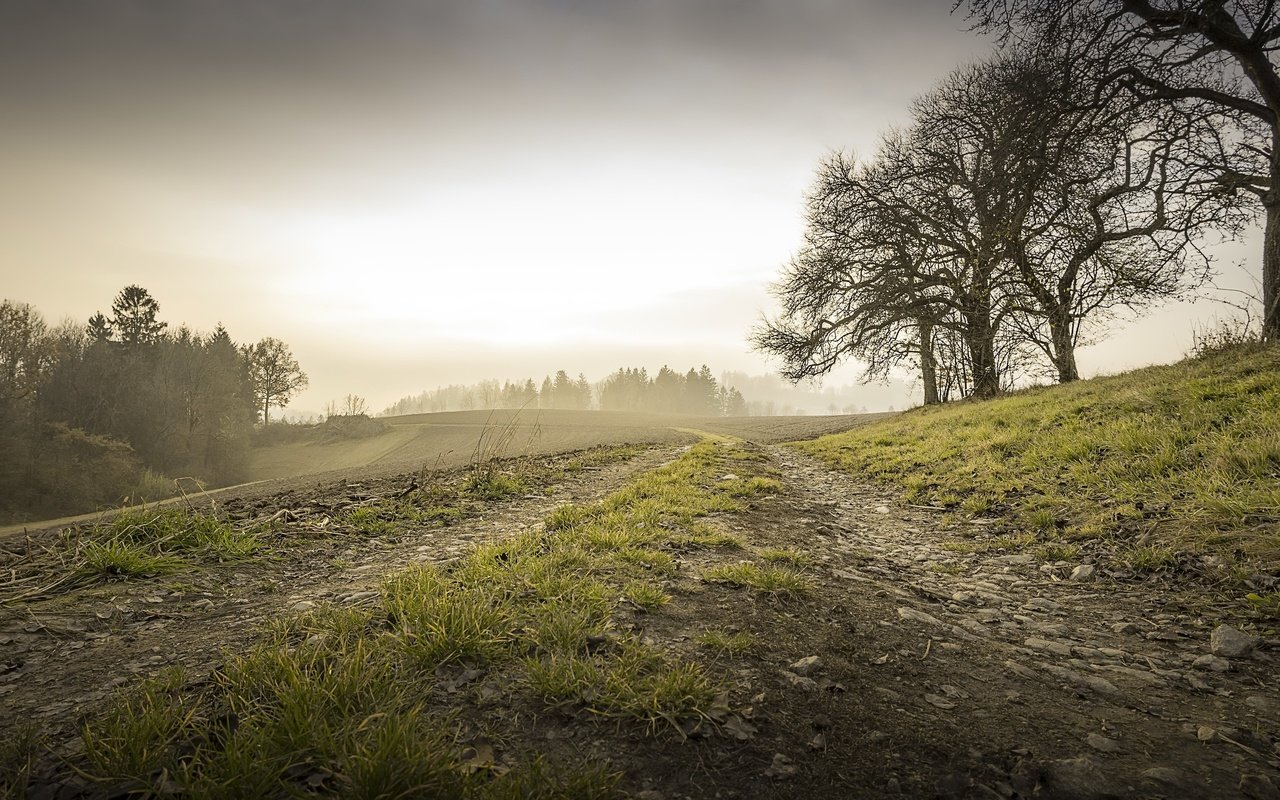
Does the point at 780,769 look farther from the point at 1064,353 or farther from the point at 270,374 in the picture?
the point at 270,374

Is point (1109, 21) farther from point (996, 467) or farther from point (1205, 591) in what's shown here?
point (1205, 591)

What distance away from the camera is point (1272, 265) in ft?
33.4

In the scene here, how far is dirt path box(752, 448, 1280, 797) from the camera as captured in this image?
207 cm

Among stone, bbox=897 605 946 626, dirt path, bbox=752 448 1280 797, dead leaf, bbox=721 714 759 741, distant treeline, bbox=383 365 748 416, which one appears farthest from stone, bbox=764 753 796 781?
distant treeline, bbox=383 365 748 416

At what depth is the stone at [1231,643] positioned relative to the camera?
3.11 metres

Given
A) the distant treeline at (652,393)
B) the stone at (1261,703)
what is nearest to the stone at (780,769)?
the stone at (1261,703)

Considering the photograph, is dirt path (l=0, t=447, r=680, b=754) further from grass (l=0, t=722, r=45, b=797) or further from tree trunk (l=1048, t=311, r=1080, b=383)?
tree trunk (l=1048, t=311, r=1080, b=383)

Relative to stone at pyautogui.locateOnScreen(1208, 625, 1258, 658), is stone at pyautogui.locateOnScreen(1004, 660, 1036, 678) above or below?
below

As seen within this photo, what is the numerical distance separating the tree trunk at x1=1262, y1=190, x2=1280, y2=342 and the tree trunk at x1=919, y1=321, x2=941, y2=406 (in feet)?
29.7

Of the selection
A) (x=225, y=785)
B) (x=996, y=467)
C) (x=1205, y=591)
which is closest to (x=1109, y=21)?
(x=996, y=467)

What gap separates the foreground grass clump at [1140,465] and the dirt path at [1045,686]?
41.2 inches

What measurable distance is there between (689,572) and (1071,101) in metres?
10.3

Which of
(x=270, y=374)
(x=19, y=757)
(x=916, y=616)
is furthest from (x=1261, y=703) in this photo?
(x=270, y=374)

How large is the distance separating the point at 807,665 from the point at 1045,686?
138 centimetres
